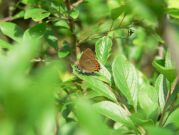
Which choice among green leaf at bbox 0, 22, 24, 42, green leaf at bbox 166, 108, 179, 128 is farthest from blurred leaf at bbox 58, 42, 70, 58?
green leaf at bbox 166, 108, 179, 128

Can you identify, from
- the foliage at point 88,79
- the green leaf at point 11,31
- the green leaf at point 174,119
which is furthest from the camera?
the green leaf at point 11,31

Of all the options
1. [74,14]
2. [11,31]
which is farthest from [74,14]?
[11,31]

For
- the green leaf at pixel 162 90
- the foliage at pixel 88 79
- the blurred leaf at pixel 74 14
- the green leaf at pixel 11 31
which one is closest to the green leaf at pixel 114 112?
the foliage at pixel 88 79

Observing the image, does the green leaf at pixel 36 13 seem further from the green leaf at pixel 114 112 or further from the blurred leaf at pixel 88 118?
the blurred leaf at pixel 88 118

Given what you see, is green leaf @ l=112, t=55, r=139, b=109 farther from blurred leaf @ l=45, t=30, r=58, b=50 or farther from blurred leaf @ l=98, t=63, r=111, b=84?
blurred leaf @ l=45, t=30, r=58, b=50

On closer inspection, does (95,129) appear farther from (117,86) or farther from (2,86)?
(117,86)

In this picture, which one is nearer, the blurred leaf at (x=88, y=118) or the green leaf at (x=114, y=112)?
the blurred leaf at (x=88, y=118)

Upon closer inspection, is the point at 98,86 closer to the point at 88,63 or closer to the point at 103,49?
the point at 88,63

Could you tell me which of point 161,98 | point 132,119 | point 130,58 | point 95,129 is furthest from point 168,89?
point 130,58
